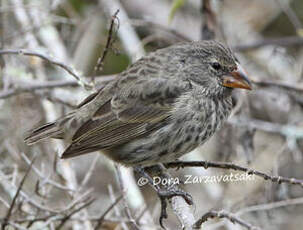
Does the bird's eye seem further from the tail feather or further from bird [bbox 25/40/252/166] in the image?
the tail feather

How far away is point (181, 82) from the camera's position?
175 inches

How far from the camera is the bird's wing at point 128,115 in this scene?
14.5 feet

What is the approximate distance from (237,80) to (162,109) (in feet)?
2.11

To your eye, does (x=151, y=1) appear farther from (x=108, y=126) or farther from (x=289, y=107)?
(x=108, y=126)

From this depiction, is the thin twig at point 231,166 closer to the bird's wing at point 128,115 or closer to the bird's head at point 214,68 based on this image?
the bird's wing at point 128,115

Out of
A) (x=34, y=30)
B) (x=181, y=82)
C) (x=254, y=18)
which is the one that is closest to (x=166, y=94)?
(x=181, y=82)

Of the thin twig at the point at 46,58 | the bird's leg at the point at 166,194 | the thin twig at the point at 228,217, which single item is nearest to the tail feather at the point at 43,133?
the thin twig at the point at 46,58

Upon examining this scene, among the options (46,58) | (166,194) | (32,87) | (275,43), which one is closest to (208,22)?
(275,43)

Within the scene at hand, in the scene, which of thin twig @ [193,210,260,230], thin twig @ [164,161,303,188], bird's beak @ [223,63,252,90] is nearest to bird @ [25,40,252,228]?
bird's beak @ [223,63,252,90]

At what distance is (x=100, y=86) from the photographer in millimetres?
5660

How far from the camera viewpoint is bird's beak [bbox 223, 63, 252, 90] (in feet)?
14.2

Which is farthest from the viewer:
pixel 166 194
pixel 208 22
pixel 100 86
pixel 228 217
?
pixel 208 22

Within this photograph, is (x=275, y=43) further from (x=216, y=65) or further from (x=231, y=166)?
(x=231, y=166)

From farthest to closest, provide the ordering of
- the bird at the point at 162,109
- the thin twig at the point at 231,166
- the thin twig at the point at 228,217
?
1. the bird at the point at 162,109
2. the thin twig at the point at 231,166
3. the thin twig at the point at 228,217
